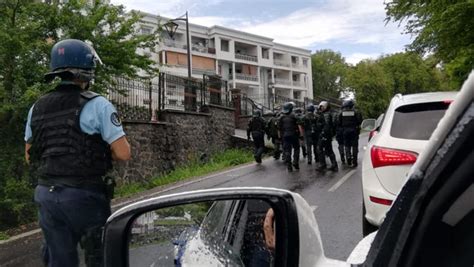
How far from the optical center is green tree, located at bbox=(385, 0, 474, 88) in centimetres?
888

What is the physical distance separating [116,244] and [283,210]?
635 millimetres

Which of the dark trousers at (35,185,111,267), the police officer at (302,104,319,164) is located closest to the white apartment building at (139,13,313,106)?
the police officer at (302,104,319,164)

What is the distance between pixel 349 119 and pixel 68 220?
10.2 meters

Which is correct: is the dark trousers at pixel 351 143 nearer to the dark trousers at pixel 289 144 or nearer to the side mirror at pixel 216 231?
the dark trousers at pixel 289 144

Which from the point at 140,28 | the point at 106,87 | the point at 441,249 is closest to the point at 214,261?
the point at 441,249

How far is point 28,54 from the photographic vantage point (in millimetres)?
8430

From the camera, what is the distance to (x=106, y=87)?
426 inches

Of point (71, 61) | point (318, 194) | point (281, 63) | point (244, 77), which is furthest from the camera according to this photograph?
point (281, 63)

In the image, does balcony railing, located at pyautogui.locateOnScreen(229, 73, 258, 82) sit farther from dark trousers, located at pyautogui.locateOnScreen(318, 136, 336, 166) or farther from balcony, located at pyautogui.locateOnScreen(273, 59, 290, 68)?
dark trousers, located at pyautogui.locateOnScreen(318, 136, 336, 166)

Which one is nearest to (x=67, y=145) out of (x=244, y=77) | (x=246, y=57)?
(x=244, y=77)

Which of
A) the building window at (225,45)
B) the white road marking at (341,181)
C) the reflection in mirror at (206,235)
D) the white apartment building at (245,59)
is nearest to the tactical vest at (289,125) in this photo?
the white road marking at (341,181)

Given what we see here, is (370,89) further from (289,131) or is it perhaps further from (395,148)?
(395,148)

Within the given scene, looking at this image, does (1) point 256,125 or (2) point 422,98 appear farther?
(1) point 256,125

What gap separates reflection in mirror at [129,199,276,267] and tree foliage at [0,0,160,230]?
6507 millimetres
